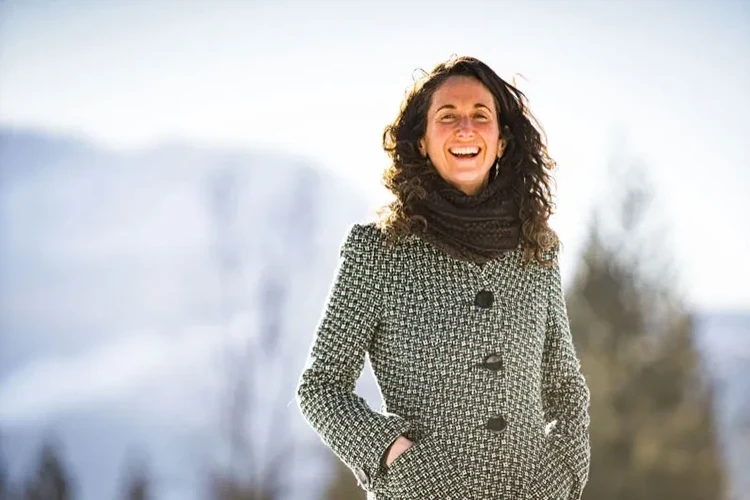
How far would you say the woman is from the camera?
8.21 feet

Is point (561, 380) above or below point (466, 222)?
below

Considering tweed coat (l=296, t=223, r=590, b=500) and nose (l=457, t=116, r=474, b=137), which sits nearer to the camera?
tweed coat (l=296, t=223, r=590, b=500)

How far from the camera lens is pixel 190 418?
68.9 feet

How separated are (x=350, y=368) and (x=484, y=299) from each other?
A: 0.34 m

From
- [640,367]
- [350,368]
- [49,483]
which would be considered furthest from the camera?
[49,483]

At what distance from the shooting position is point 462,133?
2633mm

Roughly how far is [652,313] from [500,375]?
510 inches

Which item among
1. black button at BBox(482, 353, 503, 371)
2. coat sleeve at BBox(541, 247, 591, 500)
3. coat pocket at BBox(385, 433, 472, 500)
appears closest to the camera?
coat pocket at BBox(385, 433, 472, 500)

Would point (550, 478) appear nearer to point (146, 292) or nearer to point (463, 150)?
point (463, 150)

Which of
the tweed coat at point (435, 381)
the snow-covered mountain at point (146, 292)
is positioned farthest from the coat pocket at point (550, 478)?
the snow-covered mountain at point (146, 292)

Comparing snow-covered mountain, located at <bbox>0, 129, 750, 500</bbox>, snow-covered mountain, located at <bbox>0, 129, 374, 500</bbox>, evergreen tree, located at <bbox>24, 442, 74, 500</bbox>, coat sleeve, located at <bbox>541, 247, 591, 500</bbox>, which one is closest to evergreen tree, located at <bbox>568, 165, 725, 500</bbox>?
snow-covered mountain, located at <bbox>0, 129, 750, 500</bbox>

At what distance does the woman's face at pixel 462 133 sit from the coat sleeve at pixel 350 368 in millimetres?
237

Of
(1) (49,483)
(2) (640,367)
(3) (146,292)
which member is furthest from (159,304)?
(2) (640,367)

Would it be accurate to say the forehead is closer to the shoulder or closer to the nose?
the nose
